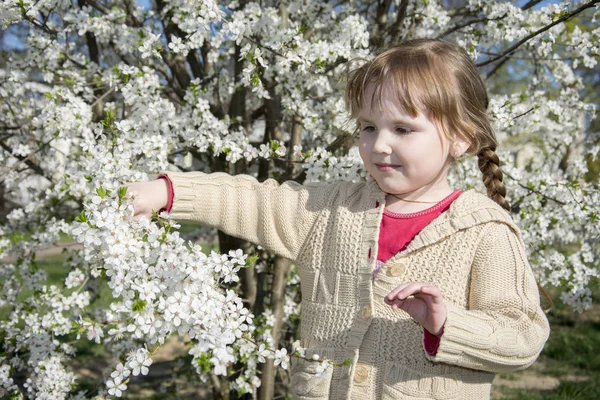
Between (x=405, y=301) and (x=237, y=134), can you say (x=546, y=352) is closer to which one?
(x=237, y=134)

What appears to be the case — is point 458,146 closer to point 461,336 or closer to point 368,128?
point 368,128

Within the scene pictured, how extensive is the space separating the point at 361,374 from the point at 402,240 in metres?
0.47

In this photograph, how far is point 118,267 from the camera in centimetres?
171

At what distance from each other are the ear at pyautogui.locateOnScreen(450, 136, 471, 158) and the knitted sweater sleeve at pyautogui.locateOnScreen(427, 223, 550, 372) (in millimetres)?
285

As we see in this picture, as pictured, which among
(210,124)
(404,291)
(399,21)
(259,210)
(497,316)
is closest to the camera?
(404,291)

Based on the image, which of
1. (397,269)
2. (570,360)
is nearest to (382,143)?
(397,269)

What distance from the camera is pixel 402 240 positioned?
2.08 meters

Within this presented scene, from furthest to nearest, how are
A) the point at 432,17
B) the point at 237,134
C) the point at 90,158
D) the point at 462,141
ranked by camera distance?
1. the point at 432,17
2. the point at 237,134
3. the point at 90,158
4. the point at 462,141

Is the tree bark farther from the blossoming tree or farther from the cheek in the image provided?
the cheek

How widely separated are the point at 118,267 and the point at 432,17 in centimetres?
281

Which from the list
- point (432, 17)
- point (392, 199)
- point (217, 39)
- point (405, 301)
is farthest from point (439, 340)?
point (432, 17)

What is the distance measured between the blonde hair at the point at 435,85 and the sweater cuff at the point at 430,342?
2.17ft

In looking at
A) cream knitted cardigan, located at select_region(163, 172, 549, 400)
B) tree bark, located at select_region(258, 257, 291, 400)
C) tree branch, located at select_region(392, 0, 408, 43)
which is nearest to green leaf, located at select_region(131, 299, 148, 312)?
cream knitted cardigan, located at select_region(163, 172, 549, 400)

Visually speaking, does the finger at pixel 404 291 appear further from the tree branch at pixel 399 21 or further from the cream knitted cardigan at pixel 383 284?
the tree branch at pixel 399 21
